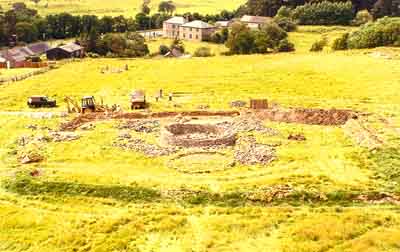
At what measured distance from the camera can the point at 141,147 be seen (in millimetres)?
43844

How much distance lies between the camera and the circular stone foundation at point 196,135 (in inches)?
1738

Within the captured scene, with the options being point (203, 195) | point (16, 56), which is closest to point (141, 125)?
point (203, 195)

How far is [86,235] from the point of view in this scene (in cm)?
3030

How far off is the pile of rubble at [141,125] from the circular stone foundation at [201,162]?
7.42m

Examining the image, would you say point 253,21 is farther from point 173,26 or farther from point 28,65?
point 28,65

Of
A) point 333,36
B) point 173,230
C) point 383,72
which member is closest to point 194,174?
point 173,230

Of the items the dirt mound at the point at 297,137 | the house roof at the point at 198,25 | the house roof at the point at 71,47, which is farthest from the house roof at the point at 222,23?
the dirt mound at the point at 297,137

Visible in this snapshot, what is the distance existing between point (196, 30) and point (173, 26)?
7.56 meters

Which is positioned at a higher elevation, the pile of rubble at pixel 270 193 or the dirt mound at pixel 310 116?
the dirt mound at pixel 310 116

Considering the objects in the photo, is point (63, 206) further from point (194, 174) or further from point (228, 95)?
point (228, 95)

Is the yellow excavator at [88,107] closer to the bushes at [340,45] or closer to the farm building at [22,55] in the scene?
the farm building at [22,55]

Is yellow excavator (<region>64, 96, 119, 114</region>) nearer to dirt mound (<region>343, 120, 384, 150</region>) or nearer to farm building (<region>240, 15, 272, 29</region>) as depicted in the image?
dirt mound (<region>343, 120, 384, 150</region>)

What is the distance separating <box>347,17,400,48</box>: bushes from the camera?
90.3m

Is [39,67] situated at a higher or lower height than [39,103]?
higher
